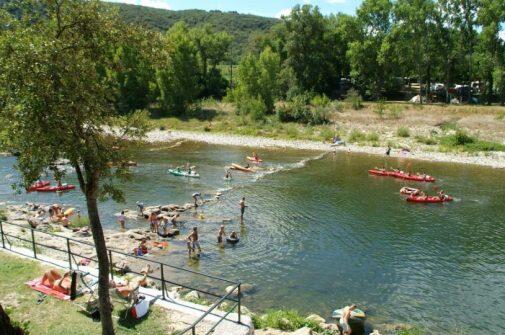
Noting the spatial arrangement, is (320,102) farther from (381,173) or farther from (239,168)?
(239,168)

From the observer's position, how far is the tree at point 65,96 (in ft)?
32.1

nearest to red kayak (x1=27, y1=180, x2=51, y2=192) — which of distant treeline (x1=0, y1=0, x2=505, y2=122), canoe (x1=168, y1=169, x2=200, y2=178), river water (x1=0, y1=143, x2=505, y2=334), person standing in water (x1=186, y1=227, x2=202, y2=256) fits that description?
river water (x1=0, y1=143, x2=505, y2=334)

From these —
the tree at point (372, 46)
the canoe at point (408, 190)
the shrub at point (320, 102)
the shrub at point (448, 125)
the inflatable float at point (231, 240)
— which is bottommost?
the inflatable float at point (231, 240)

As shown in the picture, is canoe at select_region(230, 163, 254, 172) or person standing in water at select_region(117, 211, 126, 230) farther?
canoe at select_region(230, 163, 254, 172)

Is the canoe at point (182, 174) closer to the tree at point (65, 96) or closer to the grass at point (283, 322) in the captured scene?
the grass at point (283, 322)

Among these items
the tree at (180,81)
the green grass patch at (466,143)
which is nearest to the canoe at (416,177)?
the green grass patch at (466,143)

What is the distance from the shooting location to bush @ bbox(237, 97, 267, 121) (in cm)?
7694

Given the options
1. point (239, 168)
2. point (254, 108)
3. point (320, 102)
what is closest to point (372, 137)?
point (320, 102)

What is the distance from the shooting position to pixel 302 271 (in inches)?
997

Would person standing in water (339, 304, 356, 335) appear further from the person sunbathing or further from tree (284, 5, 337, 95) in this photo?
tree (284, 5, 337, 95)

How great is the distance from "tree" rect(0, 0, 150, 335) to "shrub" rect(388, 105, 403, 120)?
64.9m

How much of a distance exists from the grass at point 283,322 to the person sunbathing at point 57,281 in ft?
21.8

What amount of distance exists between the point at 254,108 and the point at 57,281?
6296 cm

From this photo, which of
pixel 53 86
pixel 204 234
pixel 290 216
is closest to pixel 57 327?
pixel 53 86
